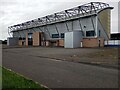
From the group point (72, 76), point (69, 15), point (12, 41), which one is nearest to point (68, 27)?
point (69, 15)

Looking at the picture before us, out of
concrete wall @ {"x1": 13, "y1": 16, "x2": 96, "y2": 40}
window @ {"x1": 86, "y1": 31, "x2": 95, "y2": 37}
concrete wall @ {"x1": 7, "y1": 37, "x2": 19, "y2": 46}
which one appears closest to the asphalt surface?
window @ {"x1": 86, "y1": 31, "x2": 95, "y2": 37}

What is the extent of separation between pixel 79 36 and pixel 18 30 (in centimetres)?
5480

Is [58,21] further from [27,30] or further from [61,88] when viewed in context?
[61,88]

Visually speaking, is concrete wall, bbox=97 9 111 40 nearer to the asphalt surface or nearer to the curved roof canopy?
the curved roof canopy

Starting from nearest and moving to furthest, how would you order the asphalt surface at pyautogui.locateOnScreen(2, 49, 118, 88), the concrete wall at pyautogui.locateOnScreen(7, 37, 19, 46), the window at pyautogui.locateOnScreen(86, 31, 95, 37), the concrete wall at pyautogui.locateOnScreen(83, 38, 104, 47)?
the asphalt surface at pyautogui.locateOnScreen(2, 49, 118, 88), the concrete wall at pyautogui.locateOnScreen(83, 38, 104, 47), the window at pyautogui.locateOnScreen(86, 31, 95, 37), the concrete wall at pyautogui.locateOnScreen(7, 37, 19, 46)

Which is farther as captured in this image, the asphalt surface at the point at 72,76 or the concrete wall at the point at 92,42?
the concrete wall at the point at 92,42

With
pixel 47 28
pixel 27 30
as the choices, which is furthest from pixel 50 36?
pixel 27 30

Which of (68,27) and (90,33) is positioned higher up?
(68,27)

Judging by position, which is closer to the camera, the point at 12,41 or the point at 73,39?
the point at 73,39

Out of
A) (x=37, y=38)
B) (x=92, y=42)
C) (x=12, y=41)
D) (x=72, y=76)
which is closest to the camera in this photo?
(x=72, y=76)

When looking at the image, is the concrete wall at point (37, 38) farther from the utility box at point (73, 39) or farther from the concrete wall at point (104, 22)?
the concrete wall at point (104, 22)

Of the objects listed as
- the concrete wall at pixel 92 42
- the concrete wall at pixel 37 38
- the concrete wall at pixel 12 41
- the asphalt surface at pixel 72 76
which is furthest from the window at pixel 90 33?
the concrete wall at pixel 12 41

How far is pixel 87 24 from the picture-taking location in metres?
61.4

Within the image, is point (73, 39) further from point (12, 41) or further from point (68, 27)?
point (12, 41)
